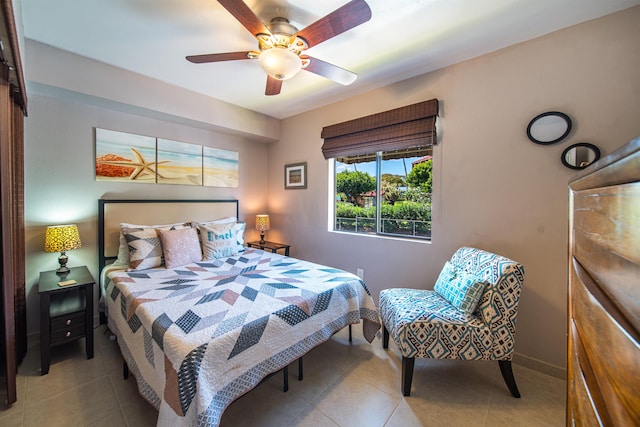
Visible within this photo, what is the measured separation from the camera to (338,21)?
1.42m

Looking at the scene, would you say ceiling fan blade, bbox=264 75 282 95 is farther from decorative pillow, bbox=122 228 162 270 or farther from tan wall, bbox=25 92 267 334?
decorative pillow, bbox=122 228 162 270

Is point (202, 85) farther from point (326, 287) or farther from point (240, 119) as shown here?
point (326, 287)

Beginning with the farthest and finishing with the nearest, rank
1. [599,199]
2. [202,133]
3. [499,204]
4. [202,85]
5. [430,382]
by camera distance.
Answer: [202,133], [202,85], [499,204], [430,382], [599,199]

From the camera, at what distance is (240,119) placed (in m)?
3.42

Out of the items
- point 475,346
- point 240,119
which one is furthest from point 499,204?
point 240,119

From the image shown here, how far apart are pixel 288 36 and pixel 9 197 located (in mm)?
2042

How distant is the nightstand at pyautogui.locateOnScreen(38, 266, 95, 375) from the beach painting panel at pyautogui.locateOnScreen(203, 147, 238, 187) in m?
1.74

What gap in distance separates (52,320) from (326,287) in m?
2.11

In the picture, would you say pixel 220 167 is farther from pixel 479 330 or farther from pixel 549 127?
pixel 549 127

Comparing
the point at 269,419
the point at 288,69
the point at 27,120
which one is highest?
the point at 288,69

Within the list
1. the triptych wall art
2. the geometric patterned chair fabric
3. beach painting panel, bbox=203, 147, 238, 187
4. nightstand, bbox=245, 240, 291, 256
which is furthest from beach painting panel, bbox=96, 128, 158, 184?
the geometric patterned chair fabric

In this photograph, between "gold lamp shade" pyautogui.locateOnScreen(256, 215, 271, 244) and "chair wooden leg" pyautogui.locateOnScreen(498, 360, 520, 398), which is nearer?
"chair wooden leg" pyautogui.locateOnScreen(498, 360, 520, 398)

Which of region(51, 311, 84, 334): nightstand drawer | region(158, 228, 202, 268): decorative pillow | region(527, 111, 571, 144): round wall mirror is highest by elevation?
region(527, 111, 571, 144): round wall mirror

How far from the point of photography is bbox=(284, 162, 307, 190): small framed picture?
361 cm
